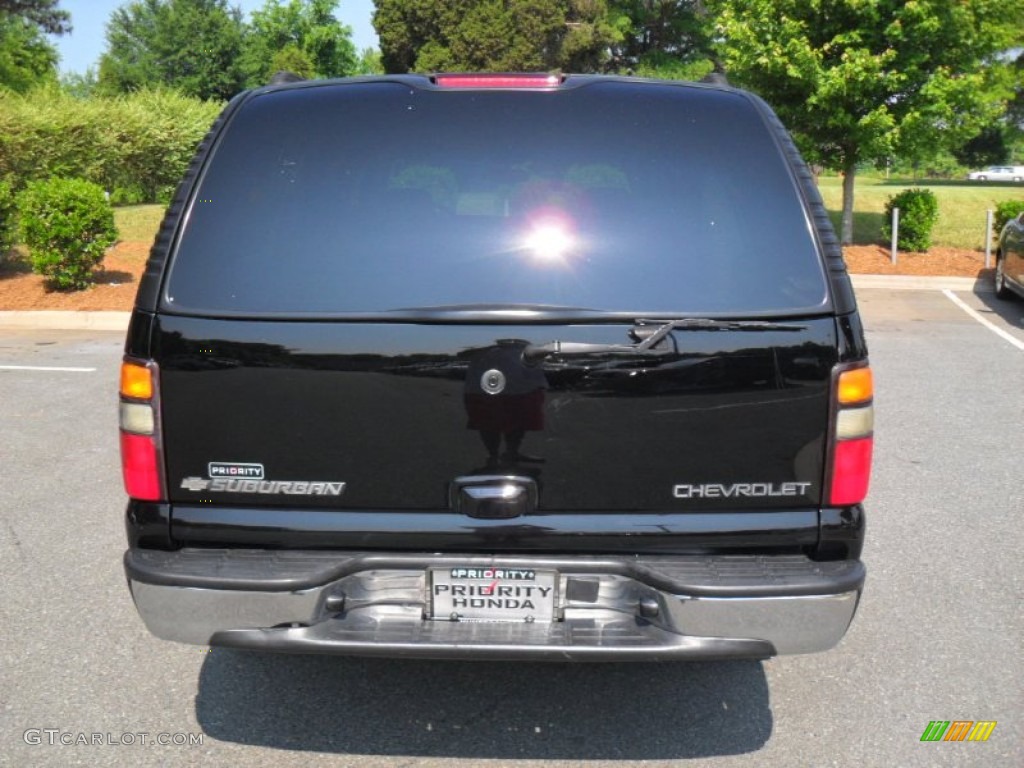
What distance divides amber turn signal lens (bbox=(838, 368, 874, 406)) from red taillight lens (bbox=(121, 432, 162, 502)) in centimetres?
190

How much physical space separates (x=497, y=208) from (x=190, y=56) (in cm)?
7519

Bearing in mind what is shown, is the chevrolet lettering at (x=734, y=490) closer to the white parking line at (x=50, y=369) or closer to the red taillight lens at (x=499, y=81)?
the red taillight lens at (x=499, y=81)

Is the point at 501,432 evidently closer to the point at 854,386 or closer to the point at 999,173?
the point at 854,386

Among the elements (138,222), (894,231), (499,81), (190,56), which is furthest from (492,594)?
(190,56)

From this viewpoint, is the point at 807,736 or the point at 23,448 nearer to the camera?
the point at 807,736

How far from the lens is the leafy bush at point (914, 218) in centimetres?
1795

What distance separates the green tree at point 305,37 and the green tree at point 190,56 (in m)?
2.80

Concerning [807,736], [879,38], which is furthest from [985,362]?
[879,38]

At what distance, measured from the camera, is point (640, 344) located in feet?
8.88

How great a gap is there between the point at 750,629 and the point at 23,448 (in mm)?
5654

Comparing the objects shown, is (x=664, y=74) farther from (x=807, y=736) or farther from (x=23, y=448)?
(x=807, y=736)

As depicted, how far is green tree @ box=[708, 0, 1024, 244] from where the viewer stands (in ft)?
55.3

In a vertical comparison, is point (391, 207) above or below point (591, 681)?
above

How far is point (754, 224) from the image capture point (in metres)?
2.90
